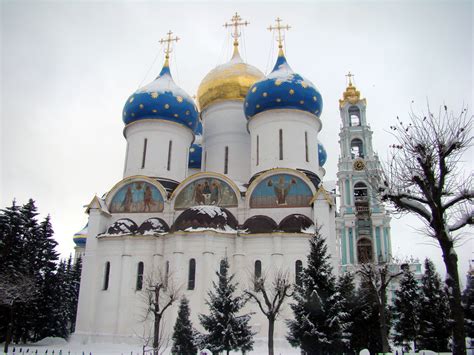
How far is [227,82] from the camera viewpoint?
86.6ft

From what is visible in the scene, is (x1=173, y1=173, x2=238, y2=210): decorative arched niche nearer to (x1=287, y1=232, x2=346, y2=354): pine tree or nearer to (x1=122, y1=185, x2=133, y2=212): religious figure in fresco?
(x1=122, y1=185, x2=133, y2=212): religious figure in fresco

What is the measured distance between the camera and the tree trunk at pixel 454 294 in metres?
6.77

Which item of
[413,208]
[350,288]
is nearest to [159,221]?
[350,288]

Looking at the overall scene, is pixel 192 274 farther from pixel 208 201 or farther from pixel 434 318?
pixel 434 318

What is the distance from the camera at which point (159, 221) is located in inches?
797

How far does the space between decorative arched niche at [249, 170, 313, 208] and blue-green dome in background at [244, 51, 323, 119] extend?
162 inches

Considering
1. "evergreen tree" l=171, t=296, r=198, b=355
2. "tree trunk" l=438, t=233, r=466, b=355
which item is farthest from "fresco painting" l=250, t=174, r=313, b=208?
"tree trunk" l=438, t=233, r=466, b=355

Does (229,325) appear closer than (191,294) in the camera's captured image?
Yes

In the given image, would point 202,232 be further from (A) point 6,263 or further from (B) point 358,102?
(B) point 358,102

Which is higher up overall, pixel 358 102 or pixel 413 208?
pixel 358 102

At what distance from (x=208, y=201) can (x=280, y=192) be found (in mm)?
3375

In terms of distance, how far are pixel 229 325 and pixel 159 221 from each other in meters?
8.07

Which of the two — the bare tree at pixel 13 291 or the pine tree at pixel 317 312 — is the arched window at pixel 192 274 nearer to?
the pine tree at pixel 317 312

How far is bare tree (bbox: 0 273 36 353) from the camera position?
57.4 feet
